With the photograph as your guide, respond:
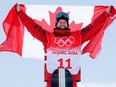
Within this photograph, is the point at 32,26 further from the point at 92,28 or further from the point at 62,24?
the point at 92,28

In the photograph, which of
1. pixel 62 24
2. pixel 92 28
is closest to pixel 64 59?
pixel 62 24

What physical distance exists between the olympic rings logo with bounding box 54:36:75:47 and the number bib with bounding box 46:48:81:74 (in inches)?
5.4

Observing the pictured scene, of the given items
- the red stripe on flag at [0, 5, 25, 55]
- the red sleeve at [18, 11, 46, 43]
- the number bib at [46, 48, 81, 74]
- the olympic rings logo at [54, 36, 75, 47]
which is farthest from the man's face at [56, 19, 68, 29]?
the red stripe on flag at [0, 5, 25, 55]

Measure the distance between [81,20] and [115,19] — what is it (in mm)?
1349

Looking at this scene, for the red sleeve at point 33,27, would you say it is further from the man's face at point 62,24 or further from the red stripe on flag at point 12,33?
the red stripe on flag at point 12,33

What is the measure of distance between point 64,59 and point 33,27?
1.05 metres

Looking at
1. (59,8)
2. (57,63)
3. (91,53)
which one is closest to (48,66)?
(57,63)

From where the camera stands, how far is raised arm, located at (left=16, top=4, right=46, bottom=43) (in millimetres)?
12703

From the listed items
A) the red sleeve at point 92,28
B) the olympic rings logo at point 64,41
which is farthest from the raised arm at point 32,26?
the red sleeve at point 92,28

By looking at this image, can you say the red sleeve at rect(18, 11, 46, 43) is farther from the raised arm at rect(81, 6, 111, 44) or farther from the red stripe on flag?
the raised arm at rect(81, 6, 111, 44)

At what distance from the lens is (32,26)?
41.9 feet

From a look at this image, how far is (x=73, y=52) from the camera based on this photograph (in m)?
12.6

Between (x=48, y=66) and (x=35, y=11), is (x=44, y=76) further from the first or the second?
(x=35, y=11)

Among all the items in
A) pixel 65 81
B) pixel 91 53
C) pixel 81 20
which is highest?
pixel 81 20
